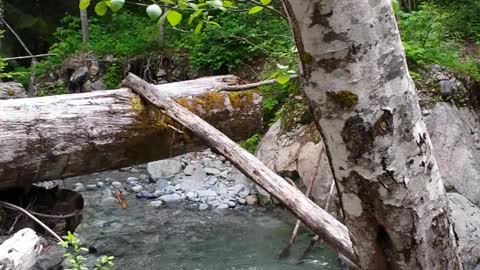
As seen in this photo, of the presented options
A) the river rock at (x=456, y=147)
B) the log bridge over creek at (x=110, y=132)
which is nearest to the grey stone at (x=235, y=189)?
the river rock at (x=456, y=147)

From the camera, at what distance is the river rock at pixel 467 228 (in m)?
4.78

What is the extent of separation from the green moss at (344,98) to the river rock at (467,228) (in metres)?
3.84

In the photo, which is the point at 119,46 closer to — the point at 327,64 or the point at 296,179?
the point at 296,179

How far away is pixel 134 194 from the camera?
24.8 ft

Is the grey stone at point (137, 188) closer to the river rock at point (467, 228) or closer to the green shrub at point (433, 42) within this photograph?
the green shrub at point (433, 42)

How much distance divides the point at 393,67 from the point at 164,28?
10.5 metres

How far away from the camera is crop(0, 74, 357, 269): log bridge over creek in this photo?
340 cm

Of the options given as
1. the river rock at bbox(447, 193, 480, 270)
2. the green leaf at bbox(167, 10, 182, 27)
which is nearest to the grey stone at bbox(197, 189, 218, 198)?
the river rock at bbox(447, 193, 480, 270)

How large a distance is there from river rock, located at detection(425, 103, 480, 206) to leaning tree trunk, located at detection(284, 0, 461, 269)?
191 inches

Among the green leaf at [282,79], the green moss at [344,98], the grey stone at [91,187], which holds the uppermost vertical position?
the green moss at [344,98]

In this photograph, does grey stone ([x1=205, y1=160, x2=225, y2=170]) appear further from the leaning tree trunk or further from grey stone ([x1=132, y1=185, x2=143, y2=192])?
the leaning tree trunk

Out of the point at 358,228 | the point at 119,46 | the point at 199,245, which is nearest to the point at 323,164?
the point at 199,245

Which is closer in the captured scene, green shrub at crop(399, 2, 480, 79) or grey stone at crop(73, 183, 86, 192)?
green shrub at crop(399, 2, 480, 79)

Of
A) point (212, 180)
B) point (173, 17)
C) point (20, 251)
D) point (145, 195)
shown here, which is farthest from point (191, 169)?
point (173, 17)
